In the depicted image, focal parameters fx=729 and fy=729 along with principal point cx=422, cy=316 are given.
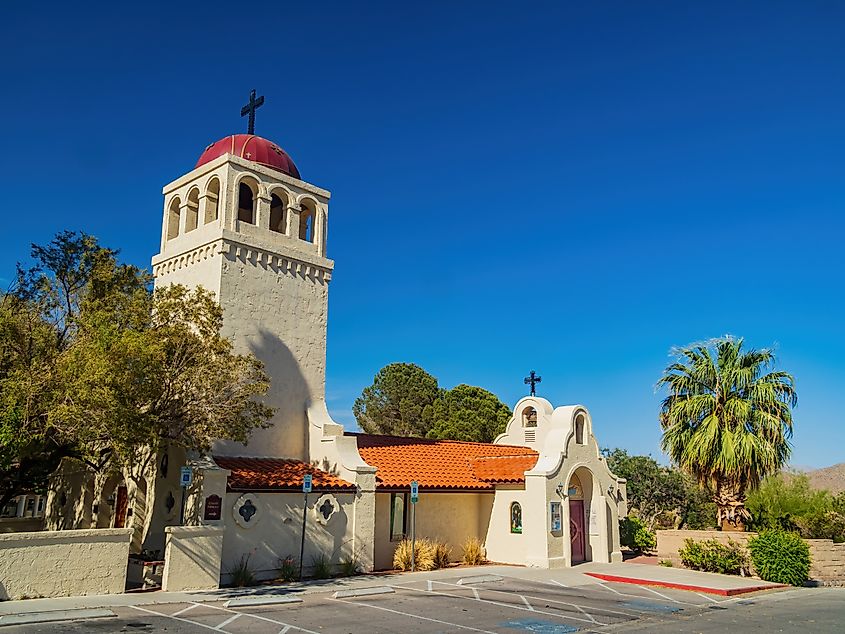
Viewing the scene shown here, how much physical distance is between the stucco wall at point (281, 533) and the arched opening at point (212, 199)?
29.6 ft

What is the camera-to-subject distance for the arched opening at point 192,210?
23172 millimetres

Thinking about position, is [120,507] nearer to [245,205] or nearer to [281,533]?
[281,533]

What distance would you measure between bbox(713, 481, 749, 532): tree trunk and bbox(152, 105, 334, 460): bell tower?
1271 centimetres

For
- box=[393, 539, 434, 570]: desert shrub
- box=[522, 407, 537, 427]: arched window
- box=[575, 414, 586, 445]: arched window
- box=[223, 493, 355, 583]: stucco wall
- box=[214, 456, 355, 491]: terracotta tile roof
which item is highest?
box=[522, 407, 537, 427]: arched window

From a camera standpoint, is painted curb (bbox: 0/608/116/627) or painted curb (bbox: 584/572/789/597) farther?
painted curb (bbox: 584/572/789/597)

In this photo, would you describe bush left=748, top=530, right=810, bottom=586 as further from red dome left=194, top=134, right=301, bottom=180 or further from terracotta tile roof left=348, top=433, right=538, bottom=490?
red dome left=194, top=134, right=301, bottom=180

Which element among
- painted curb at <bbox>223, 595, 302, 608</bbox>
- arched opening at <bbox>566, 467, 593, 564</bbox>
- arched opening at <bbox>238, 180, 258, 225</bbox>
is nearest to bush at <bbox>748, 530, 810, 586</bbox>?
arched opening at <bbox>566, 467, 593, 564</bbox>

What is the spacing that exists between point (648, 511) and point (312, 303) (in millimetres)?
22549

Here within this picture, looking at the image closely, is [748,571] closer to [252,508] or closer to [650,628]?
[650,628]

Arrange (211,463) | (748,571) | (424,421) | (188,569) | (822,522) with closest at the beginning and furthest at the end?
1. (188,569)
2. (211,463)
3. (748,571)
4. (822,522)
5. (424,421)

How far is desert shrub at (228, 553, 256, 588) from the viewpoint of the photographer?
17.4 metres

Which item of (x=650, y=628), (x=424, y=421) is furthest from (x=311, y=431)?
(x=424, y=421)

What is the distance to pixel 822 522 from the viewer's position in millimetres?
24812

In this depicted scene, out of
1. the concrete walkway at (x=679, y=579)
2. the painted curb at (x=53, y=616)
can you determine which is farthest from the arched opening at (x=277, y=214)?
the concrete walkway at (x=679, y=579)
